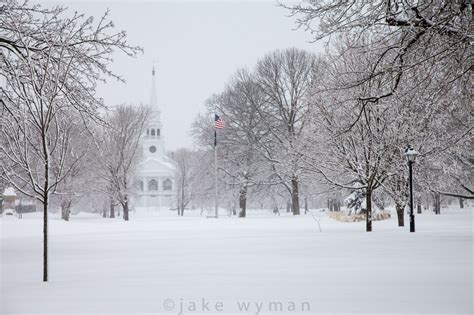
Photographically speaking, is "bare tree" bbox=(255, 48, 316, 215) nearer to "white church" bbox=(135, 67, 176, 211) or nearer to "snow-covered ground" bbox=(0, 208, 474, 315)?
"snow-covered ground" bbox=(0, 208, 474, 315)

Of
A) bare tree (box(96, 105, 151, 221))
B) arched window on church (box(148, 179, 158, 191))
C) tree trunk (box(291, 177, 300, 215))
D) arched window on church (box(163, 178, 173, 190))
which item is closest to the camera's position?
tree trunk (box(291, 177, 300, 215))

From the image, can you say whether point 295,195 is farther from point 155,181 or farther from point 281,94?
point 155,181

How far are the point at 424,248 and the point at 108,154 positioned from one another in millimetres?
26193

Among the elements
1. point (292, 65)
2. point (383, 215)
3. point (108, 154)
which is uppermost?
point (292, 65)

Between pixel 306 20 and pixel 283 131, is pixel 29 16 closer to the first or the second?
pixel 306 20

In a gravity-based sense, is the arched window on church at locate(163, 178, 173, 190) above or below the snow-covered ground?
above

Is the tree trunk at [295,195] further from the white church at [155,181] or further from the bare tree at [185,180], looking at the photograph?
the white church at [155,181]

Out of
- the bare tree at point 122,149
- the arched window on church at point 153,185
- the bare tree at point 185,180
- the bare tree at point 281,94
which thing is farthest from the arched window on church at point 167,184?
the bare tree at point 281,94

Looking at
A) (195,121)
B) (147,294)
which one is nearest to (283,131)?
(195,121)

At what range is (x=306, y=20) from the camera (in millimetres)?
8445

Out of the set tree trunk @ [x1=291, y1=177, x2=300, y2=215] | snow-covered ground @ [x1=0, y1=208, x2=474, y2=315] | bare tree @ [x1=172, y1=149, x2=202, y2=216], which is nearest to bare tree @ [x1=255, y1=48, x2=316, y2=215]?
tree trunk @ [x1=291, y1=177, x2=300, y2=215]

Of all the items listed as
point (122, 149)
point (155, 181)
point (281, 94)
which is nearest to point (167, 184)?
point (155, 181)

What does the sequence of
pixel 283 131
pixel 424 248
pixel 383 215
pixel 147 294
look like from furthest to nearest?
1. pixel 283 131
2. pixel 383 215
3. pixel 424 248
4. pixel 147 294

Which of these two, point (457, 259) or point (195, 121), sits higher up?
point (195, 121)
